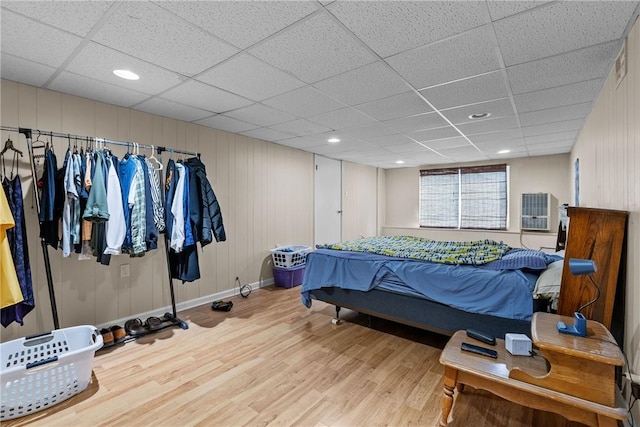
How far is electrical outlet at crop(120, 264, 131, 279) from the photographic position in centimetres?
301

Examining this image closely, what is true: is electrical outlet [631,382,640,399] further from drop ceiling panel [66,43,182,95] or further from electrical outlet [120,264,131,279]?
electrical outlet [120,264,131,279]

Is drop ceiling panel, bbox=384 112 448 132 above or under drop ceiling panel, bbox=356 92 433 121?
under

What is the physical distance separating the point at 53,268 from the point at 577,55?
428 centimetres

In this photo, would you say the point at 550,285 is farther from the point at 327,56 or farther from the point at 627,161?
the point at 327,56

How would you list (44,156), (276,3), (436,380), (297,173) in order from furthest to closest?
(297,173)
(44,156)
(436,380)
(276,3)

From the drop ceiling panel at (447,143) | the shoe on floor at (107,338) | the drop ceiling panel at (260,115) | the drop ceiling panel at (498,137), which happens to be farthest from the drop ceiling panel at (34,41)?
the drop ceiling panel at (498,137)

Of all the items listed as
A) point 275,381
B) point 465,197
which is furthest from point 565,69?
point 465,197

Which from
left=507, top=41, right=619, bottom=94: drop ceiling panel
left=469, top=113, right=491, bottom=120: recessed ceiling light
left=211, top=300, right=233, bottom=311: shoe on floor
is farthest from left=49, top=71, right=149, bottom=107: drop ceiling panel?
left=469, top=113, right=491, bottom=120: recessed ceiling light

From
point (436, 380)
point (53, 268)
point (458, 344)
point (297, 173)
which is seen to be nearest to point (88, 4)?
point (53, 268)

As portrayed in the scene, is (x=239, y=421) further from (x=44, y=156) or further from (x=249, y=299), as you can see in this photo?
(x=44, y=156)

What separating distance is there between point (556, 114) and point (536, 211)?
9.04 feet

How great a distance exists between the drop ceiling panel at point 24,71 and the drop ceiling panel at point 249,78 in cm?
109

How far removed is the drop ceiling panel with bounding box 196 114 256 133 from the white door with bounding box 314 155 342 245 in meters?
1.91

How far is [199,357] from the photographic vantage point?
2.46 m
